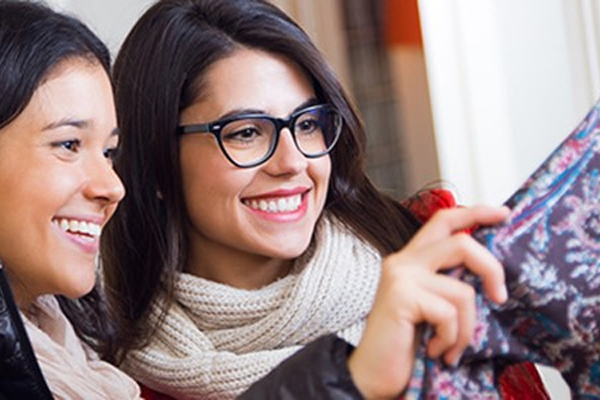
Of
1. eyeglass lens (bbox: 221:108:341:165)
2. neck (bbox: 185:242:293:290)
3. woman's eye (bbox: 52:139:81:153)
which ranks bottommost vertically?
neck (bbox: 185:242:293:290)

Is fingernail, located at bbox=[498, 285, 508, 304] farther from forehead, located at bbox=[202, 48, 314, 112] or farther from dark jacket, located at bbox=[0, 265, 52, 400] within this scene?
forehead, located at bbox=[202, 48, 314, 112]

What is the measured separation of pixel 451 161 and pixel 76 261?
1.26 meters

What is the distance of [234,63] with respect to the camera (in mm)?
1610

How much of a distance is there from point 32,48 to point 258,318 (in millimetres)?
529

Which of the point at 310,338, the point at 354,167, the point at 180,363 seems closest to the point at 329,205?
the point at 354,167

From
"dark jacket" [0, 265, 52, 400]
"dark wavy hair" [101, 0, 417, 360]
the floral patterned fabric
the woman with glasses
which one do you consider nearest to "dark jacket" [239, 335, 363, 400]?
the floral patterned fabric

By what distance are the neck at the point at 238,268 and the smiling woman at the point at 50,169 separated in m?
0.33

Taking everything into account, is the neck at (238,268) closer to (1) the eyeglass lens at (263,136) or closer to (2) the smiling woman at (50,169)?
(1) the eyeglass lens at (263,136)

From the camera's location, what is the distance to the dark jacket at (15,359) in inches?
46.5

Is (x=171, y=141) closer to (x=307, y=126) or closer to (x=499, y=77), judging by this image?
(x=307, y=126)

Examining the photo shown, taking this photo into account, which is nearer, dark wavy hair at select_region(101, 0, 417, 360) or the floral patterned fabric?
the floral patterned fabric

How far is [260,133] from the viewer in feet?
5.20

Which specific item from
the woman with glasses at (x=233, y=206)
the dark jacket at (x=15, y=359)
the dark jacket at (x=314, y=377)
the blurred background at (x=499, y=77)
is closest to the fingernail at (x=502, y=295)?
the dark jacket at (x=314, y=377)

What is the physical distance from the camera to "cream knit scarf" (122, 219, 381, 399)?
1.65 meters
